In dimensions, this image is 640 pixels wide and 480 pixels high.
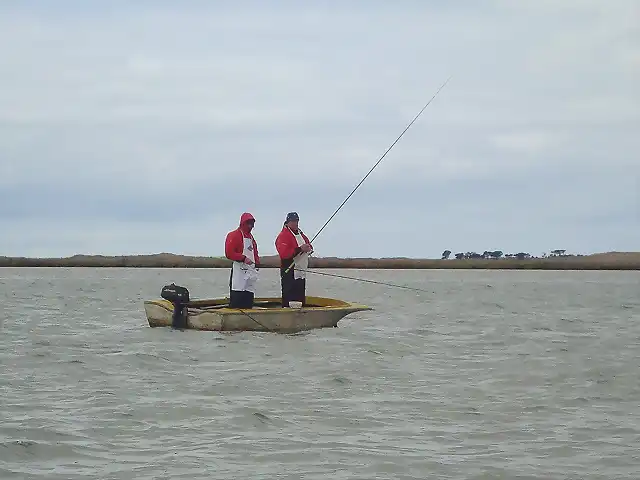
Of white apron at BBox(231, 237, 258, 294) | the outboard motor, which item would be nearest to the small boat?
the outboard motor

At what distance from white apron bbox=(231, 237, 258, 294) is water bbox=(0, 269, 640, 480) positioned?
1224 mm

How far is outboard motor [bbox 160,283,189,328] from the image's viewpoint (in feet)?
55.1

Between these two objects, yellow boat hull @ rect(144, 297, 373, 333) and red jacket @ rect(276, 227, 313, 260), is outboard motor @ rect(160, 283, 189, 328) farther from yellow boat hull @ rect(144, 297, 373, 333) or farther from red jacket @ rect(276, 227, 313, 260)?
red jacket @ rect(276, 227, 313, 260)

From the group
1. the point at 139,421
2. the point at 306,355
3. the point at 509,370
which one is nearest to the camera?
the point at 139,421

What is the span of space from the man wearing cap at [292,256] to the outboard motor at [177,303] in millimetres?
A: 1803

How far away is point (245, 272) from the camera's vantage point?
55.6 feet

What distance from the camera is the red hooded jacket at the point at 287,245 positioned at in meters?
17.0

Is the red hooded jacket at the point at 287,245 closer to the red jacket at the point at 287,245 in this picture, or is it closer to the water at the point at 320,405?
the red jacket at the point at 287,245

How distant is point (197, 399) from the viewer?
9.91 meters

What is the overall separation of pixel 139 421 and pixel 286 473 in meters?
2.21

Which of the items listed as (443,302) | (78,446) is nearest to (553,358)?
(78,446)

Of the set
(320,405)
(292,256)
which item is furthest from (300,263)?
(320,405)

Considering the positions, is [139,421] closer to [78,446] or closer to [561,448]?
[78,446]

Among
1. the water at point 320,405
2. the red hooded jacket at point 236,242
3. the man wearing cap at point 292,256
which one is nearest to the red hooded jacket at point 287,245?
the man wearing cap at point 292,256
